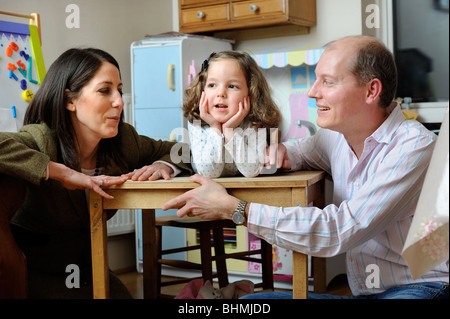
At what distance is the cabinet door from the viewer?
3752mm

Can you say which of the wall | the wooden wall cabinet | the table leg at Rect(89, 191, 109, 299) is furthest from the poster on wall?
the wooden wall cabinet

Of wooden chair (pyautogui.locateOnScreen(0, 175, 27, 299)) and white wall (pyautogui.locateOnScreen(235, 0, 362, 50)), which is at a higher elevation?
white wall (pyautogui.locateOnScreen(235, 0, 362, 50))

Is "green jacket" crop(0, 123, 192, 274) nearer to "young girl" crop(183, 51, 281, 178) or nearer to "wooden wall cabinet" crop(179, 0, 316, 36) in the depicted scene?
"young girl" crop(183, 51, 281, 178)

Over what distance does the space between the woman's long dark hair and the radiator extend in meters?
1.91

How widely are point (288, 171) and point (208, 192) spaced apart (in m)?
0.48

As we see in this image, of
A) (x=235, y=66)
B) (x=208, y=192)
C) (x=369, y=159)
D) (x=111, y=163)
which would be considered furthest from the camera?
(x=111, y=163)

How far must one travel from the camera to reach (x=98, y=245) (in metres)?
1.78

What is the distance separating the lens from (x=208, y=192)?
1.65 meters

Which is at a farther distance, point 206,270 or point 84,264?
point 206,270

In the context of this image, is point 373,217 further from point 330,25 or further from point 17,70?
point 330,25

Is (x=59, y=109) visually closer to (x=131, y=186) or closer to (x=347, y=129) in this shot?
(x=131, y=186)

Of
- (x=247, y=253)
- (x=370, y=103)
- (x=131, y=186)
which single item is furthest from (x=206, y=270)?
(x=370, y=103)

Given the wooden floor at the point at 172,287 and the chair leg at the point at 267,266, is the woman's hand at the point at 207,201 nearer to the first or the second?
the chair leg at the point at 267,266

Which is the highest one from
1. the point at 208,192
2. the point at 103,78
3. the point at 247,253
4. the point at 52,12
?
the point at 52,12
